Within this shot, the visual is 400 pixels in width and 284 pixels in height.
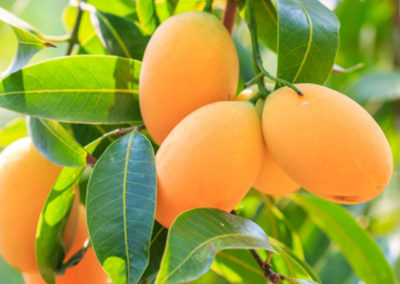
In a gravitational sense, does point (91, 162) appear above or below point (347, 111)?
below

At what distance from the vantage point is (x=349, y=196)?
0.68 metres

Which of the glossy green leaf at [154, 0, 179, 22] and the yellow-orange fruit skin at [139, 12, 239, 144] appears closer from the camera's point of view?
the yellow-orange fruit skin at [139, 12, 239, 144]

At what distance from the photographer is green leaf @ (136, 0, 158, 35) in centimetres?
91

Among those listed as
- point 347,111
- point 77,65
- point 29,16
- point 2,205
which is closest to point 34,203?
point 2,205

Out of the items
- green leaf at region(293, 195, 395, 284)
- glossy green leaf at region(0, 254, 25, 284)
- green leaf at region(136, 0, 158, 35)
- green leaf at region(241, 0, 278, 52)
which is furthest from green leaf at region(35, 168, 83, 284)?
glossy green leaf at region(0, 254, 25, 284)

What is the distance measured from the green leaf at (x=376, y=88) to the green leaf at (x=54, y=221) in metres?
0.77

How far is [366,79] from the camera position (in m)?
1.43

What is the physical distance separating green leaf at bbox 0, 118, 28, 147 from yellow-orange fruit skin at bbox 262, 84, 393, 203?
1.64ft

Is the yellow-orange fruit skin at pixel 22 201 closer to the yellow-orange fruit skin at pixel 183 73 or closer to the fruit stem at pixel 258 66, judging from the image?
the yellow-orange fruit skin at pixel 183 73

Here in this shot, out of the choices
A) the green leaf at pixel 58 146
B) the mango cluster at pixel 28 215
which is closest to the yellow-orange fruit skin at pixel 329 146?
the green leaf at pixel 58 146

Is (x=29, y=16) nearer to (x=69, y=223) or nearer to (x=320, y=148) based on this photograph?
(x=69, y=223)

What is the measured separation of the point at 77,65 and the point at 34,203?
0.68 ft

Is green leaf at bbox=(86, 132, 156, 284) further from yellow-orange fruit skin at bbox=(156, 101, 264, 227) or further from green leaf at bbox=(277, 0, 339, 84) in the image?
green leaf at bbox=(277, 0, 339, 84)

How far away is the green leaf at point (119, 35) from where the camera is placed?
35.9 inches
